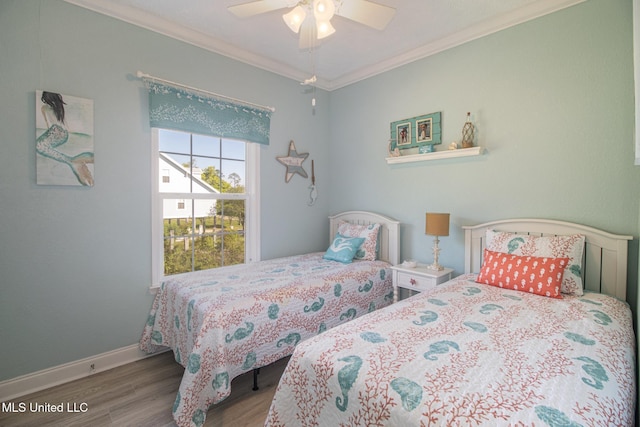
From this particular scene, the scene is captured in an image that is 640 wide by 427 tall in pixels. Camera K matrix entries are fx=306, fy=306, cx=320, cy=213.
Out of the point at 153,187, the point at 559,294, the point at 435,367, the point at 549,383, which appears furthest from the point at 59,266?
the point at 559,294

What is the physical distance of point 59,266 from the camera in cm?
212

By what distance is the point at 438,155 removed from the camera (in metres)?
2.79

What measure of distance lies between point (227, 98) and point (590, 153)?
2920mm

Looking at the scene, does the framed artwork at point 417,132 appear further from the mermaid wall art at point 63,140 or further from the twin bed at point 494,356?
the mermaid wall art at point 63,140

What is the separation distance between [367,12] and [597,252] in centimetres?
214

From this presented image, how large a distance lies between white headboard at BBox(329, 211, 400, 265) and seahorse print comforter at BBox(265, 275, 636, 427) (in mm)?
1422

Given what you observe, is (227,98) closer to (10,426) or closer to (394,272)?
(394,272)

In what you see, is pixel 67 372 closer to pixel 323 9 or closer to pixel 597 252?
pixel 323 9

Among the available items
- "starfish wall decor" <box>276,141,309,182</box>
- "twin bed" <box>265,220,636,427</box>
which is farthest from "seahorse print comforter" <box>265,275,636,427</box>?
"starfish wall decor" <box>276,141,309,182</box>

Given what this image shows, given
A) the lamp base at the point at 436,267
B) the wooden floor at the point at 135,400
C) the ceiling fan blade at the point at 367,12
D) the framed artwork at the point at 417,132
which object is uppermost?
the ceiling fan blade at the point at 367,12

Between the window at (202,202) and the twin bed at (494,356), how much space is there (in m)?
1.81

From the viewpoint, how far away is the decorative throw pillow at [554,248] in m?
1.95

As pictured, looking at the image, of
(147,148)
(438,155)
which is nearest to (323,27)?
(438,155)

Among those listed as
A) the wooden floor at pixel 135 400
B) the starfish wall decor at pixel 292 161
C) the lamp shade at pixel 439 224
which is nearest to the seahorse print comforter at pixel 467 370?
the wooden floor at pixel 135 400
